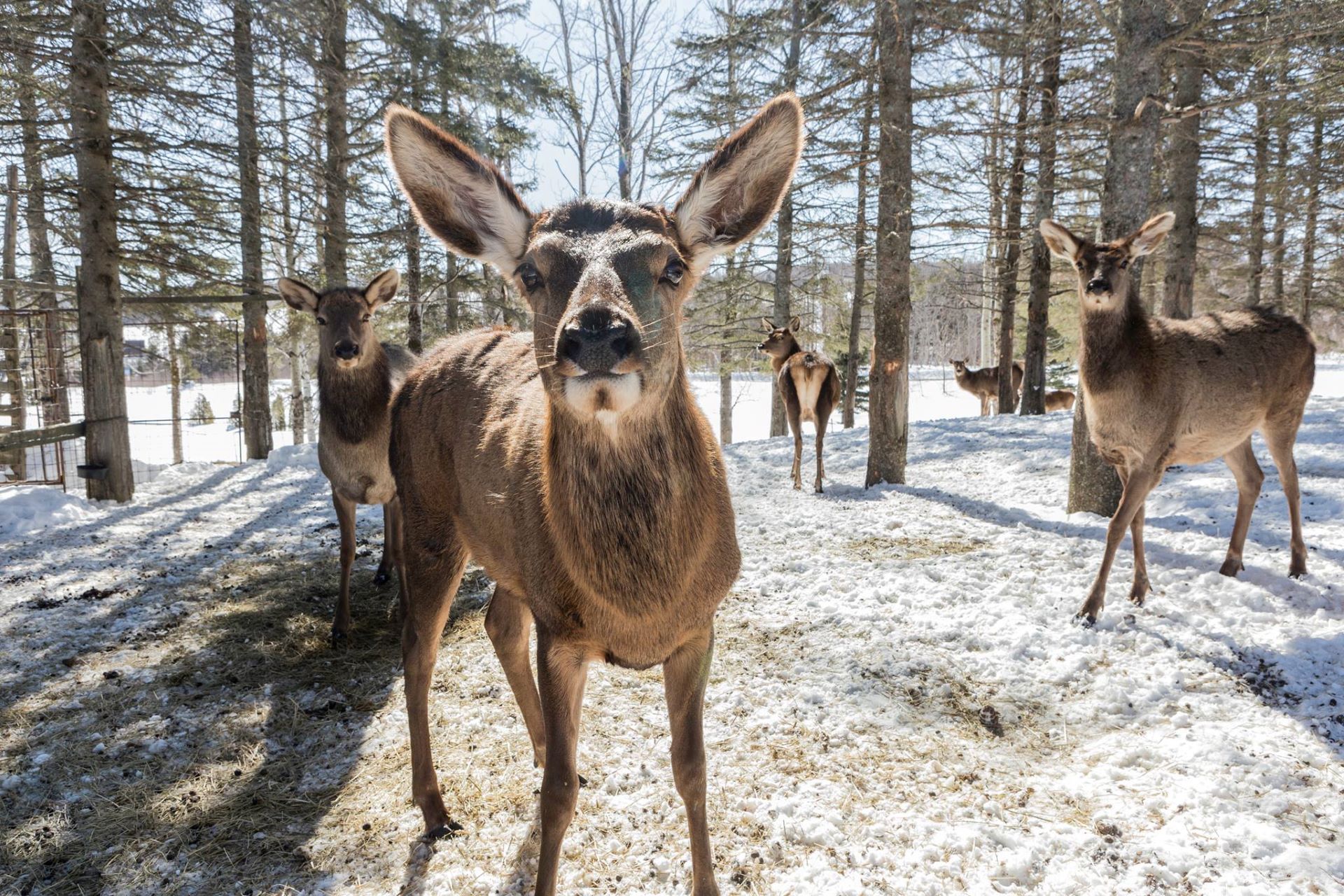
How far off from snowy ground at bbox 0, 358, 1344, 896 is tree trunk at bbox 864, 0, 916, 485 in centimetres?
289

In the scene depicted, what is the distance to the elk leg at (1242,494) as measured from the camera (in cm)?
511

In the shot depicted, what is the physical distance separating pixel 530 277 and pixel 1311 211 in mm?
17238

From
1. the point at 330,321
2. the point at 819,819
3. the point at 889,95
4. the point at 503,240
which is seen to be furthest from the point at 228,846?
the point at 889,95

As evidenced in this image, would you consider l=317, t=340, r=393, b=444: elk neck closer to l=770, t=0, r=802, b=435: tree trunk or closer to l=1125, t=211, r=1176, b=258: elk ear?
l=1125, t=211, r=1176, b=258: elk ear

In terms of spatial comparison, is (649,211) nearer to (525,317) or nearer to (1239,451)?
(1239,451)

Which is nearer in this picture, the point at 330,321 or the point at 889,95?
the point at 330,321

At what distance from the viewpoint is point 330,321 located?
6039mm

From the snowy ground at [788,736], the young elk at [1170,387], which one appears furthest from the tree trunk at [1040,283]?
the snowy ground at [788,736]

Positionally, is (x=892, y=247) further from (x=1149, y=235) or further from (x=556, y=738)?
(x=556, y=738)

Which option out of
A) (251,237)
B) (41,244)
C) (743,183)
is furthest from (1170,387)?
(41,244)

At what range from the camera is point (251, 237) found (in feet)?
32.2

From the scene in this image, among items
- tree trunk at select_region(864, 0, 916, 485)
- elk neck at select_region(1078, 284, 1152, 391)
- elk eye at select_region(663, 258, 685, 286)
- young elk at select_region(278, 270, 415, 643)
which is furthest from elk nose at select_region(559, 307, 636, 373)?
tree trunk at select_region(864, 0, 916, 485)

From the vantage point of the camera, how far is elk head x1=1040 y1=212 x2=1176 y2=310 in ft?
17.1

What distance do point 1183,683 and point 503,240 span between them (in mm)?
4257
